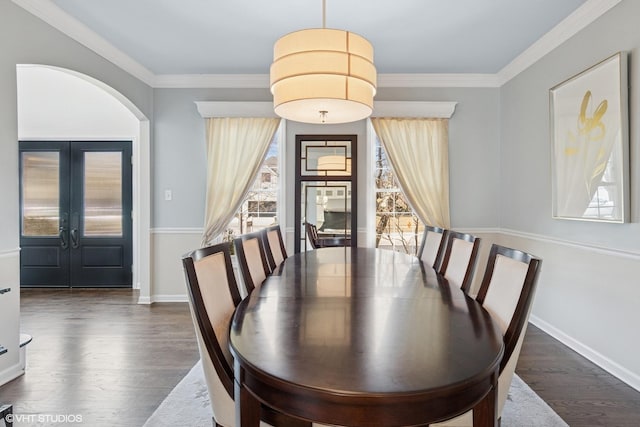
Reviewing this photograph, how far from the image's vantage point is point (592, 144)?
2668 mm

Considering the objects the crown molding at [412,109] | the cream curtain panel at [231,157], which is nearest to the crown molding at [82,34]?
the cream curtain panel at [231,157]

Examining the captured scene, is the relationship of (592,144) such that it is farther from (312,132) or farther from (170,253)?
(170,253)

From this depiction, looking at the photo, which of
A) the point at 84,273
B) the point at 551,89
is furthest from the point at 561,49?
the point at 84,273

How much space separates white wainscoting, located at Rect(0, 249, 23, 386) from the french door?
2483 millimetres

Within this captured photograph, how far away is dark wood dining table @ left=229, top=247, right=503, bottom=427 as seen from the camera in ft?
2.82

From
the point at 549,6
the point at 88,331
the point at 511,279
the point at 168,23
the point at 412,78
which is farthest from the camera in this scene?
the point at 412,78

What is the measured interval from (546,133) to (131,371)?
4.05 metres

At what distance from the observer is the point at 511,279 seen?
4.83 feet

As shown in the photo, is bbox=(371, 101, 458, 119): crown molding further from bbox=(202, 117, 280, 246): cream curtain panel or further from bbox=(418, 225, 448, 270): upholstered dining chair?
bbox=(418, 225, 448, 270): upholstered dining chair

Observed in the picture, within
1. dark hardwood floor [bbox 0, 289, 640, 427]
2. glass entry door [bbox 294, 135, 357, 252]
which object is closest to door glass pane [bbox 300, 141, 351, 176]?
glass entry door [bbox 294, 135, 357, 252]

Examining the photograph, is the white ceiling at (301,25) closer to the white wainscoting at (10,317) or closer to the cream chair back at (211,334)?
the white wainscoting at (10,317)

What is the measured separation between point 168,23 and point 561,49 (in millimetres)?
3437

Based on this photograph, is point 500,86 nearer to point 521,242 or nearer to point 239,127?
point 521,242

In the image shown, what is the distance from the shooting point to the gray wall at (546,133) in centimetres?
240
